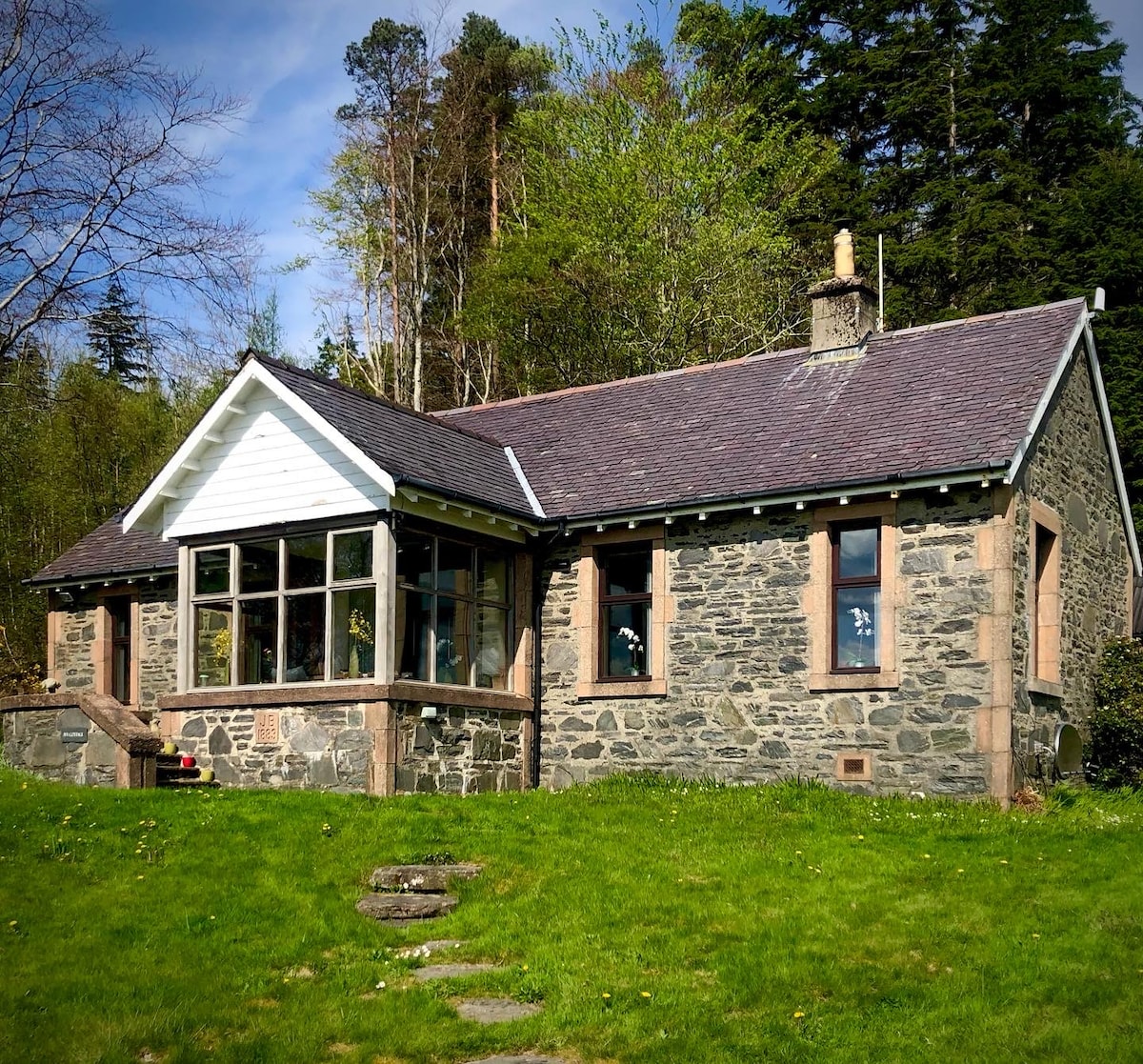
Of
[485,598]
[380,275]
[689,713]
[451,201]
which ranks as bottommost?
[689,713]

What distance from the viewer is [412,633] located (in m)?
16.0

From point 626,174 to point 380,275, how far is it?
873cm

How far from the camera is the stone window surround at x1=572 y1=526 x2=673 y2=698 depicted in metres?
16.7

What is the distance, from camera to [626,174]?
3091cm

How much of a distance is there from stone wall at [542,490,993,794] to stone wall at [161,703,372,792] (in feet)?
9.80

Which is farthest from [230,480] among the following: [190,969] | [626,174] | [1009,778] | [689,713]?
[626,174]

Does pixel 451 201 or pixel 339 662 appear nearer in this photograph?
pixel 339 662

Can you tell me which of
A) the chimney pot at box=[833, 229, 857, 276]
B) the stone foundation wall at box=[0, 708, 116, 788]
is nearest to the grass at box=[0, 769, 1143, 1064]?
the stone foundation wall at box=[0, 708, 116, 788]

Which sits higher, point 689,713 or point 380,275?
point 380,275

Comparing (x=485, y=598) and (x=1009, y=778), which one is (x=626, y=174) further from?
(x=1009, y=778)

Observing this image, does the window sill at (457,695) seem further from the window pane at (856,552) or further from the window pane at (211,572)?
the window pane at (856,552)

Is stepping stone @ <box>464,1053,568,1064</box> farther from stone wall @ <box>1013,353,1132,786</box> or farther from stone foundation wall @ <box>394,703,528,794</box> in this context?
stone wall @ <box>1013,353,1132,786</box>

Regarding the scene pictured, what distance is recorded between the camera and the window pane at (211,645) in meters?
17.1

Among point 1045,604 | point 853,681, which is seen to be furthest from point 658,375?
point 853,681
